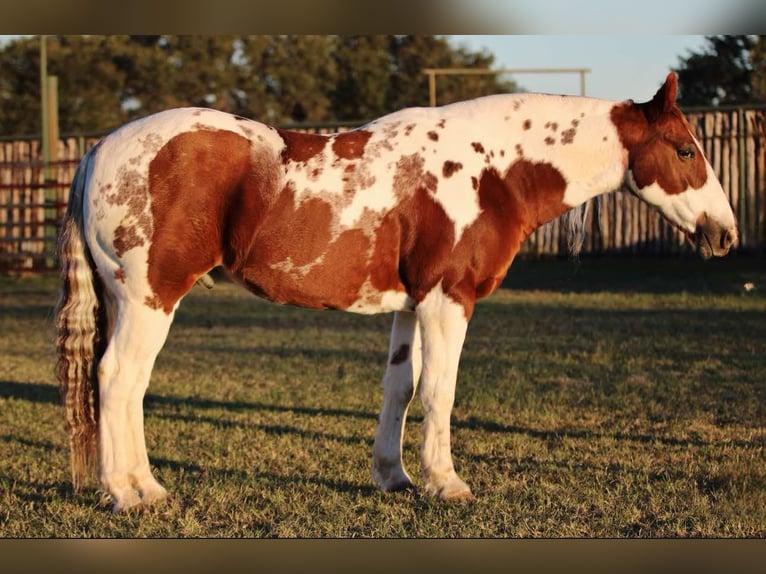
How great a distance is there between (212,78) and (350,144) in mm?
28253

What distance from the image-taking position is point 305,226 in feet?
16.8

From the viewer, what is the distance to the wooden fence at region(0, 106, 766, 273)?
1838cm

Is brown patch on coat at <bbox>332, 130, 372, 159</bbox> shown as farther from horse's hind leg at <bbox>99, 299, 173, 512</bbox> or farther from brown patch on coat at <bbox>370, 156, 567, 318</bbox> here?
horse's hind leg at <bbox>99, 299, 173, 512</bbox>

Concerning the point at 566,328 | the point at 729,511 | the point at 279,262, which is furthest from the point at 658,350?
the point at 279,262

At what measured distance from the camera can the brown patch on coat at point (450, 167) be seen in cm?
524

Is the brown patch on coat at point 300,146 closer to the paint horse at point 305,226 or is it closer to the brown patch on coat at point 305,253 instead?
the paint horse at point 305,226

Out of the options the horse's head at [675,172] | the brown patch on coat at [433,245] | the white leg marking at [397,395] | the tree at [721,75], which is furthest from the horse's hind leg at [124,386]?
the tree at [721,75]

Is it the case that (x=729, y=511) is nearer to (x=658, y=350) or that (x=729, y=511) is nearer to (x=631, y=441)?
(x=631, y=441)

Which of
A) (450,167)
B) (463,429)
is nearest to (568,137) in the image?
(450,167)

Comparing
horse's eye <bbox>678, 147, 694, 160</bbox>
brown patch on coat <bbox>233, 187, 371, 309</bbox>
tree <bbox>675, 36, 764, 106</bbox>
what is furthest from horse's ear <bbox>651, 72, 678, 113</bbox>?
tree <bbox>675, 36, 764, 106</bbox>

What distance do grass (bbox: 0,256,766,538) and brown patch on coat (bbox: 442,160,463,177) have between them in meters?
1.70

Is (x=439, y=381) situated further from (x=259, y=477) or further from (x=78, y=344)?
(x=78, y=344)

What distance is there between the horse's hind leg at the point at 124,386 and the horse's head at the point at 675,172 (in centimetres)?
263

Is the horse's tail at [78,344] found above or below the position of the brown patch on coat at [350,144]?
below
